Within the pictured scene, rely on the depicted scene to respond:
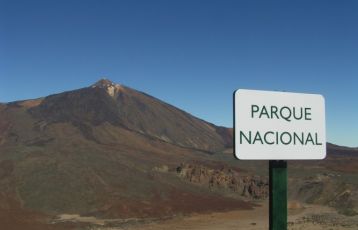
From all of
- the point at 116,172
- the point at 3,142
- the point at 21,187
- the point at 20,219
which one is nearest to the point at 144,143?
the point at 3,142

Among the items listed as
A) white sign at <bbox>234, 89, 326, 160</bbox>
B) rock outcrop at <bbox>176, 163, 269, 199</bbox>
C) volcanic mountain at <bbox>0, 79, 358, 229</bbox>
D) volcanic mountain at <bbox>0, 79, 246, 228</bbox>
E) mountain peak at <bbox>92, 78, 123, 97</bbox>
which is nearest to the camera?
white sign at <bbox>234, 89, 326, 160</bbox>

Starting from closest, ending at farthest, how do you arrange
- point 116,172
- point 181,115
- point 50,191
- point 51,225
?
1. point 51,225
2. point 50,191
3. point 116,172
4. point 181,115

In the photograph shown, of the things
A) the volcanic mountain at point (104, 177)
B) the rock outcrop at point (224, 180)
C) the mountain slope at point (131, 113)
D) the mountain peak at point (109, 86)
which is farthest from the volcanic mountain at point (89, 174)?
the mountain peak at point (109, 86)

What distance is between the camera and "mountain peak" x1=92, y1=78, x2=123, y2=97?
143 m

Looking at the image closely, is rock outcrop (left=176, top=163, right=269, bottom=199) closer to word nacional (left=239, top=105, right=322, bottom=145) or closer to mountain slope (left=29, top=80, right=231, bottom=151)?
mountain slope (left=29, top=80, right=231, bottom=151)

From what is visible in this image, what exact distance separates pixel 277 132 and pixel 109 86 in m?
143

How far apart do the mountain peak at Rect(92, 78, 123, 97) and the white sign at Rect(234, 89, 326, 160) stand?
139 meters

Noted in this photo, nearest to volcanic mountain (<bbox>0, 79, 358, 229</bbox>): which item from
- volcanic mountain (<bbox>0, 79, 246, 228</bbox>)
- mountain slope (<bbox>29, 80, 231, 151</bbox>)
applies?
volcanic mountain (<bbox>0, 79, 246, 228</bbox>)

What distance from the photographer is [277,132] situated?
143 inches

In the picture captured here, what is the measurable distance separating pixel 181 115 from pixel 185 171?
77590 mm

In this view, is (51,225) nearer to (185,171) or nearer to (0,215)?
(0,215)

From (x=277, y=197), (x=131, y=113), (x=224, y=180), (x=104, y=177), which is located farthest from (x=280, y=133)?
(x=131, y=113)

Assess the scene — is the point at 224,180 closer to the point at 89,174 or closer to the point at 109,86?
the point at 89,174

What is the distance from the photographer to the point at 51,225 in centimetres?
4069
